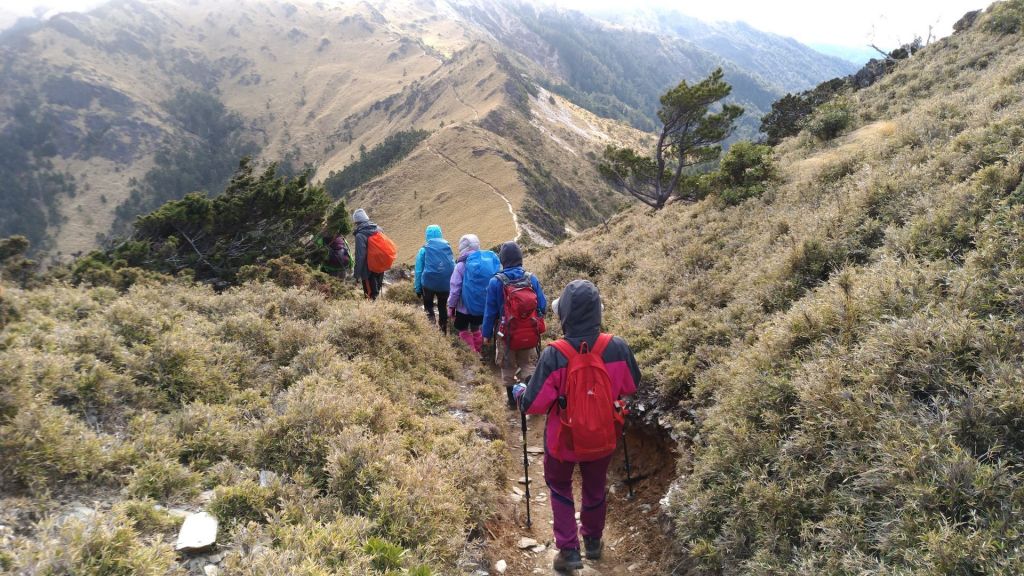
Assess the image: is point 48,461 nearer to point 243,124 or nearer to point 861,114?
point 861,114

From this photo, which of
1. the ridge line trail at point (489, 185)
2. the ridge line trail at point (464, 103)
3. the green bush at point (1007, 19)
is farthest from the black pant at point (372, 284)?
the ridge line trail at point (464, 103)

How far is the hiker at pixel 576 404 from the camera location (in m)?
4.20

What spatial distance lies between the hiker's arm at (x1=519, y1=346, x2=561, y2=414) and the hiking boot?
141cm

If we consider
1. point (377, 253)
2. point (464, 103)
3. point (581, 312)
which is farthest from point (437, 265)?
point (464, 103)

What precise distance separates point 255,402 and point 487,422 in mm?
2999

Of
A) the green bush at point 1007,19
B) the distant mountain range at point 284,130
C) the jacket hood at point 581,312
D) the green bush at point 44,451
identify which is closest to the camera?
the green bush at point 44,451

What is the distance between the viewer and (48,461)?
3617 millimetres

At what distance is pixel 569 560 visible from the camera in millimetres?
4562

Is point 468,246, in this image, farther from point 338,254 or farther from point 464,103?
point 464,103

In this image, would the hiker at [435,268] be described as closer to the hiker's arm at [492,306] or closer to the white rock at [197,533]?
the hiker's arm at [492,306]

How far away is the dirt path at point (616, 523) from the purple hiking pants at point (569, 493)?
1.43ft

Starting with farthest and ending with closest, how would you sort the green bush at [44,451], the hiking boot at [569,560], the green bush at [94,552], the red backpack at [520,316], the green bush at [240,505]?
the red backpack at [520,316]
the hiking boot at [569,560]
the green bush at [240,505]
the green bush at [44,451]
the green bush at [94,552]

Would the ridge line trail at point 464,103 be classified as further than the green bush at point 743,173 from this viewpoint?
Yes

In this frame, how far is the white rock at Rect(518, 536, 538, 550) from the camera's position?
16.4 ft
